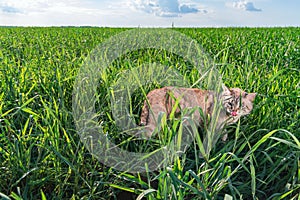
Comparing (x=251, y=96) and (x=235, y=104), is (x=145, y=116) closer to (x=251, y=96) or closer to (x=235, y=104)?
(x=235, y=104)

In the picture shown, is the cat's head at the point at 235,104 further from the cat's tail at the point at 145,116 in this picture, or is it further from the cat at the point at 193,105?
the cat's tail at the point at 145,116

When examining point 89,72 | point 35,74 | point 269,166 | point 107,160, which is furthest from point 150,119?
point 35,74

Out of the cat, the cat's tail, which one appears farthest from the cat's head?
the cat's tail

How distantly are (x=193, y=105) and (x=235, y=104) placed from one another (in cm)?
21

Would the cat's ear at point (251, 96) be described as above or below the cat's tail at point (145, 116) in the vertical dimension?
above

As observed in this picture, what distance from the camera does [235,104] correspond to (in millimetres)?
1668

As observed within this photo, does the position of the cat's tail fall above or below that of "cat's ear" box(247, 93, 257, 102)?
below

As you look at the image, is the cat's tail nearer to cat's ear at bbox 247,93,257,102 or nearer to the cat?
the cat

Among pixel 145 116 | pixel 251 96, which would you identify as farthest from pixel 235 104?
pixel 145 116

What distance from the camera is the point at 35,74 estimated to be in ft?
7.50

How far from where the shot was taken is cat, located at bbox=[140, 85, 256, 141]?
5.14ft

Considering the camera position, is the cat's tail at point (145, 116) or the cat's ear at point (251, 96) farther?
the cat's ear at point (251, 96)

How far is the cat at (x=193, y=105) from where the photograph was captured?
1566mm

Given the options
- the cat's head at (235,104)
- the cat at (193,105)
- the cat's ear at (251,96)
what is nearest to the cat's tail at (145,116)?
the cat at (193,105)
